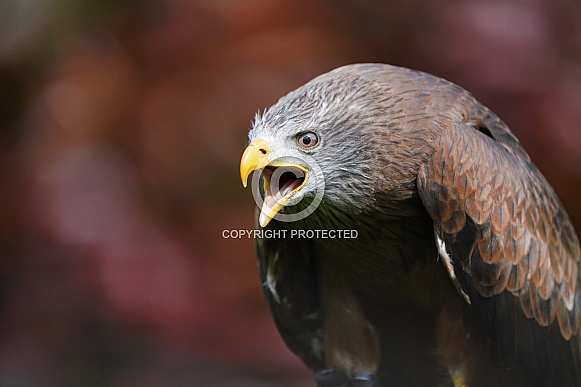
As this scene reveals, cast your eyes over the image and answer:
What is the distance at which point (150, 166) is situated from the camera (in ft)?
19.2

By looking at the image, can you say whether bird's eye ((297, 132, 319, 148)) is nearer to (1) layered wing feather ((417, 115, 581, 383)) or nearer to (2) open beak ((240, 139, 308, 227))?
(2) open beak ((240, 139, 308, 227))

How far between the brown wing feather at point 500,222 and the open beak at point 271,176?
0.47 metres

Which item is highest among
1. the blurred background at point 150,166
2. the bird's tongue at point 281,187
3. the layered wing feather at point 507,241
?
the blurred background at point 150,166

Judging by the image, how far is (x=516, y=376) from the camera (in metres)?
3.63

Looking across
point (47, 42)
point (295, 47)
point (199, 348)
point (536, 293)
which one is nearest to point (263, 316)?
point (199, 348)

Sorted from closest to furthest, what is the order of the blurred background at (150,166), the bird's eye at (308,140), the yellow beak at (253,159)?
the yellow beak at (253,159) < the bird's eye at (308,140) < the blurred background at (150,166)

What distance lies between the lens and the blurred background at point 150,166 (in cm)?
558

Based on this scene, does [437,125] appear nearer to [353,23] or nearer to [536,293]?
[536,293]

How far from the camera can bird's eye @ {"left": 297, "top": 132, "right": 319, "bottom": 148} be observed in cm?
312

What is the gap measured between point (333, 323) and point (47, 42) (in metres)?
3.10

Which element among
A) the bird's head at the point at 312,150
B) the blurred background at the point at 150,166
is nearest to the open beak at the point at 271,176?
the bird's head at the point at 312,150

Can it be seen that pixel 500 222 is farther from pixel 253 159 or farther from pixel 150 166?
pixel 150 166

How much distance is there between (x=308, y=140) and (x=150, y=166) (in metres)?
2.92

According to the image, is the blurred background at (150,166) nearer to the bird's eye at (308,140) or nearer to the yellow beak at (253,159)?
the bird's eye at (308,140)
